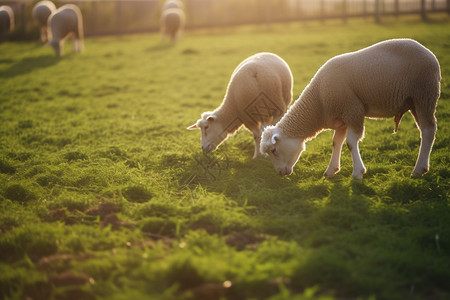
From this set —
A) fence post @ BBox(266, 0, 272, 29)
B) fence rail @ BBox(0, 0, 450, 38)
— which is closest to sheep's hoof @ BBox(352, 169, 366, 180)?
fence rail @ BBox(0, 0, 450, 38)

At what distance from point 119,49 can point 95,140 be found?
14.7m

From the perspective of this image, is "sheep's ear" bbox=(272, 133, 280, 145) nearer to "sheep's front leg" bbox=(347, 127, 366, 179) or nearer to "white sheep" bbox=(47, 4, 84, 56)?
"sheep's front leg" bbox=(347, 127, 366, 179)

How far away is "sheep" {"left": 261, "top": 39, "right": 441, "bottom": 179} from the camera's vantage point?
5.18 meters

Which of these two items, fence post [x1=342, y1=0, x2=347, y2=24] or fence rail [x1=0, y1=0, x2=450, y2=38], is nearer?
fence rail [x1=0, y1=0, x2=450, y2=38]

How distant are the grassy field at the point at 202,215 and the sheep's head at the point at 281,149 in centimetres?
Answer: 20

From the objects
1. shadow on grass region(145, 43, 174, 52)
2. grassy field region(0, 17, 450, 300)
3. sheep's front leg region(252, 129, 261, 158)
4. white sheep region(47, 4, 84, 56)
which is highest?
white sheep region(47, 4, 84, 56)

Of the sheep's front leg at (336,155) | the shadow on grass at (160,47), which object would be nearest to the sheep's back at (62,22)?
the shadow on grass at (160,47)

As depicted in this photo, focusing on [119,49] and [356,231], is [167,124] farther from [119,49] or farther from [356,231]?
[119,49]

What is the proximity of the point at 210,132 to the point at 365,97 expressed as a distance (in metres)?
2.57

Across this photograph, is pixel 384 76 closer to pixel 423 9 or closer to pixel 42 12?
pixel 42 12

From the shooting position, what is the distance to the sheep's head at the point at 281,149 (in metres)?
5.68

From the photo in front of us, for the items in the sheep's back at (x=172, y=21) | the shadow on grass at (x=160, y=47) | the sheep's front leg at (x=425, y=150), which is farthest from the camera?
the sheep's back at (x=172, y=21)

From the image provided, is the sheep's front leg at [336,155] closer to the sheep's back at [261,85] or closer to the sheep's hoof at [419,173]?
the sheep's hoof at [419,173]

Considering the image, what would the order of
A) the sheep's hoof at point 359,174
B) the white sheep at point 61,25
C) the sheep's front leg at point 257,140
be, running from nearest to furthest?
the sheep's hoof at point 359,174, the sheep's front leg at point 257,140, the white sheep at point 61,25
